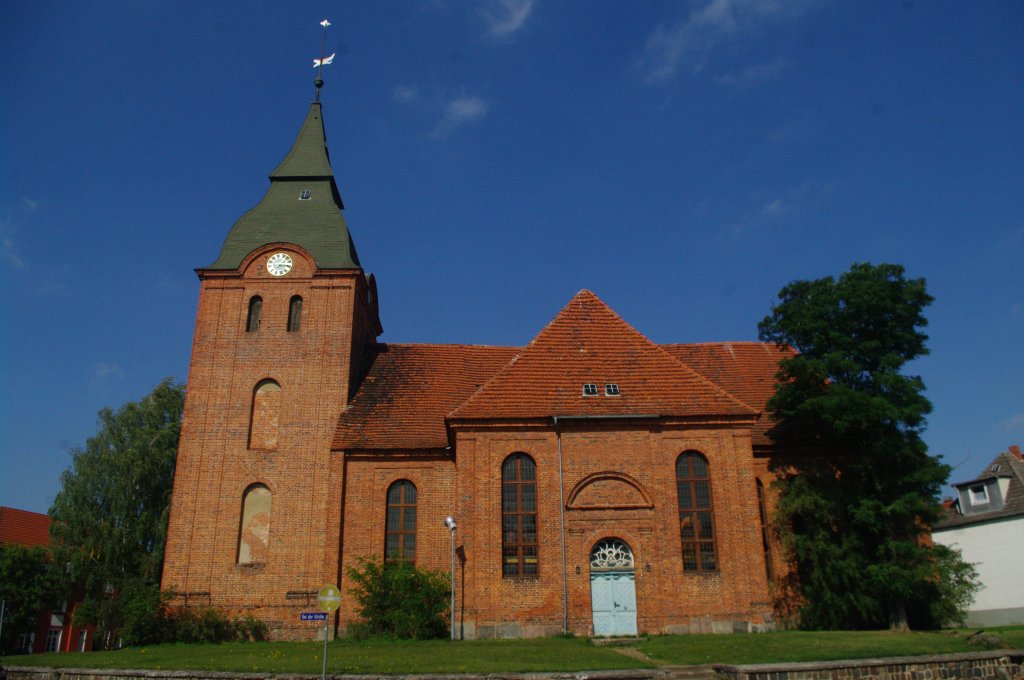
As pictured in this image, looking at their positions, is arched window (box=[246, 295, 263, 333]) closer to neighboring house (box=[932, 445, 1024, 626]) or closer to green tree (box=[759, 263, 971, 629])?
green tree (box=[759, 263, 971, 629])

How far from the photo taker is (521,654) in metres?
17.2

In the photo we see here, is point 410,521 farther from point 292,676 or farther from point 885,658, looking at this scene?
point 885,658

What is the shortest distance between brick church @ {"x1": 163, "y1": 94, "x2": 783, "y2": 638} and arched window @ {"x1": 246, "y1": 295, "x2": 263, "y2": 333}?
0.09 m

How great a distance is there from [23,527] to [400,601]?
38269mm

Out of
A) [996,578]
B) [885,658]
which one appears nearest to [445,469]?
[885,658]

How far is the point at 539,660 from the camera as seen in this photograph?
52.5ft

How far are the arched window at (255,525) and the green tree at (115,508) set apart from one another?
958cm

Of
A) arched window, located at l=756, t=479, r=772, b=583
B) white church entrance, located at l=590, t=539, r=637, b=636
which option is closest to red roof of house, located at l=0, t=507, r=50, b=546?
white church entrance, located at l=590, t=539, r=637, b=636

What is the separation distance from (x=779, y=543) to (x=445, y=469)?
11.4 metres

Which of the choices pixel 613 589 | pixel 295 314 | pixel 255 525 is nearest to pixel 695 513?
pixel 613 589

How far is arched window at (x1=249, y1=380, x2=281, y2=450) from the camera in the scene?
87.9 feet

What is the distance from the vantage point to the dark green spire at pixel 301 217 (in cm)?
2955

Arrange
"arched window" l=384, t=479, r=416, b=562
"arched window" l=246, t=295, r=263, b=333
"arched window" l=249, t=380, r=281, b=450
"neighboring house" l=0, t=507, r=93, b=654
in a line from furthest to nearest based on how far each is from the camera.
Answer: "neighboring house" l=0, t=507, r=93, b=654 → "arched window" l=246, t=295, r=263, b=333 → "arched window" l=249, t=380, r=281, b=450 → "arched window" l=384, t=479, r=416, b=562

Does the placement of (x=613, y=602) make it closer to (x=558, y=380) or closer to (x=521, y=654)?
(x=521, y=654)
